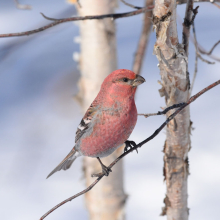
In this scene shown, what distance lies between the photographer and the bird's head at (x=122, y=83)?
0.93 m

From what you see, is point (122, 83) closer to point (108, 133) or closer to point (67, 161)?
point (108, 133)

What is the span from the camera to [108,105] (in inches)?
40.6

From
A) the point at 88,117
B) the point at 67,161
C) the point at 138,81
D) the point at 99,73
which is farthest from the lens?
the point at 99,73

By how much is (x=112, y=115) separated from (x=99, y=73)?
90 centimetres

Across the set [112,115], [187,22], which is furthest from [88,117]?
[187,22]

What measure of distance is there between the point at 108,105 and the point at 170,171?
0.40 meters

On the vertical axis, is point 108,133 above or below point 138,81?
below

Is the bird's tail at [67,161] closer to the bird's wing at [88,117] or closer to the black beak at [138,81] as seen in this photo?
the bird's wing at [88,117]

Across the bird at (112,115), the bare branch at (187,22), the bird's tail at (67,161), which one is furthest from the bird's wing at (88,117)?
the bare branch at (187,22)

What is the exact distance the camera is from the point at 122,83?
972 mm

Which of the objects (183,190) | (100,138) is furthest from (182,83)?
(183,190)

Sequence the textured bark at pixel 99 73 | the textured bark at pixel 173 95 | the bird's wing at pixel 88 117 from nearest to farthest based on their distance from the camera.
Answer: the textured bark at pixel 173 95 < the bird's wing at pixel 88 117 < the textured bark at pixel 99 73

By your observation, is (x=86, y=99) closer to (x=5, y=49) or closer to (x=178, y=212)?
(x=5, y=49)

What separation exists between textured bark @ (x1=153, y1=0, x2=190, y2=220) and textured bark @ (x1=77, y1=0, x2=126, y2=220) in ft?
2.48
